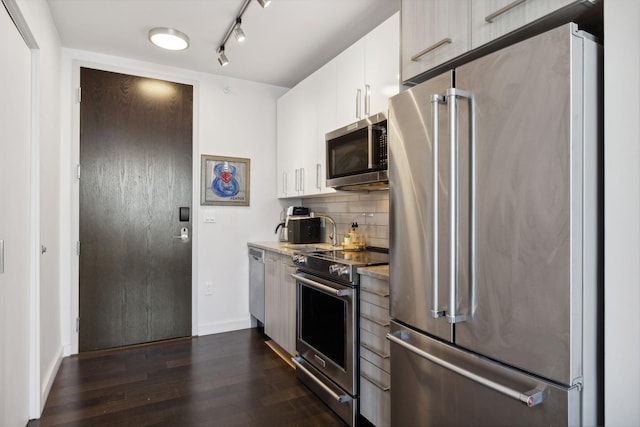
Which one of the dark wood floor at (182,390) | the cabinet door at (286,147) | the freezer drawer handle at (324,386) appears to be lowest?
the dark wood floor at (182,390)

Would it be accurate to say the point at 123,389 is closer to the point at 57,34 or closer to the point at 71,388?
the point at 71,388

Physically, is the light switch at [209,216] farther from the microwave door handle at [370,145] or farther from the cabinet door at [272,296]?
the microwave door handle at [370,145]

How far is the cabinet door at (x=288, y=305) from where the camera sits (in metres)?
2.75

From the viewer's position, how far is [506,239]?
3.84ft

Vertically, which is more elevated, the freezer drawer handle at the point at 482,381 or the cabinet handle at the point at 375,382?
the freezer drawer handle at the point at 482,381

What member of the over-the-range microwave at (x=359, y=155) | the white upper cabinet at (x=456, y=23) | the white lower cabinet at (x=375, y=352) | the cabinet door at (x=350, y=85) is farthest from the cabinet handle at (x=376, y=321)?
the cabinet door at (x=350, y=85)

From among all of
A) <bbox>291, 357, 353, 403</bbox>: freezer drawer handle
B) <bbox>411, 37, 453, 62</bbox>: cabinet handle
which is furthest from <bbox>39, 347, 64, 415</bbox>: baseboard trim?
<bbox>411, 37, 453, 62</bbox>: cabinet handle

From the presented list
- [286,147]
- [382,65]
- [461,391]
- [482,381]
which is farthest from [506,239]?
[286,147]

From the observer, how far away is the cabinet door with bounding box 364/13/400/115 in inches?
84.3

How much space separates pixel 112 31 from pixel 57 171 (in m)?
1.17

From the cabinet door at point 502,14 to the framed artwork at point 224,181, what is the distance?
2.77m

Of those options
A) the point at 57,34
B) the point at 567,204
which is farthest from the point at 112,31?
the point at 567,204

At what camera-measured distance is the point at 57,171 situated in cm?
285

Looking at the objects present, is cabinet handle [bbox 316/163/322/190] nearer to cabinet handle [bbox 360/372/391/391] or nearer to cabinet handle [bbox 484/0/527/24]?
cabinet handle [bbox 360/372/391/391]
